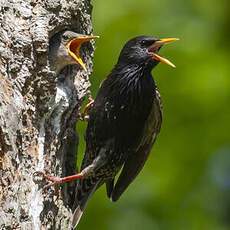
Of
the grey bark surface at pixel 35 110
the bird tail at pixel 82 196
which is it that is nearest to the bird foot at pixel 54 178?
the grey bark surface at pixel 35 110

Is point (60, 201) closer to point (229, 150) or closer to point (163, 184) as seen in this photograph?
A: point (163, 184)

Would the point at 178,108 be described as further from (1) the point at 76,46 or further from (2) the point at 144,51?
(1) the point at 76,46

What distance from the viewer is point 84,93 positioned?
6602 millimetres

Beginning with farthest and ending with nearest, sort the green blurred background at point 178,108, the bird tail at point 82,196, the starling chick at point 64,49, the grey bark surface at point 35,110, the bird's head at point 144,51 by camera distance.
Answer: the green blurred background at point 178,108 → the bird's head at point 144,51 → the bird tail at point 82,196 → the starling chick at point 64,49 → the grey bark surface at point 35,110

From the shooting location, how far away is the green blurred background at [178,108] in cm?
908

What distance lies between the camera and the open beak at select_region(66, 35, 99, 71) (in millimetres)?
6379

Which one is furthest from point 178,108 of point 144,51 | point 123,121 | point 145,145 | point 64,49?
point 64,49

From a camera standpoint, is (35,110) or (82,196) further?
(82,196)

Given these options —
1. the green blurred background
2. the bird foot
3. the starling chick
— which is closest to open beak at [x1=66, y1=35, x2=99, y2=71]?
the starling chick

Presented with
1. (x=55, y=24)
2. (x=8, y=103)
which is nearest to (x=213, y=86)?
(x=55, y=24)

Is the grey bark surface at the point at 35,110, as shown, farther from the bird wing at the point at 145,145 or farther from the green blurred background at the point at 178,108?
the green blurred background at the point at 178,108

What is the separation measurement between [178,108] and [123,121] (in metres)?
1.97

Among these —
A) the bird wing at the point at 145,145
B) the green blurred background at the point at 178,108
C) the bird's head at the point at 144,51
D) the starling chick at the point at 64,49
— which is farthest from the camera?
the green blurred background at the point at 178,108

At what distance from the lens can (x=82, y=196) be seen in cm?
692
